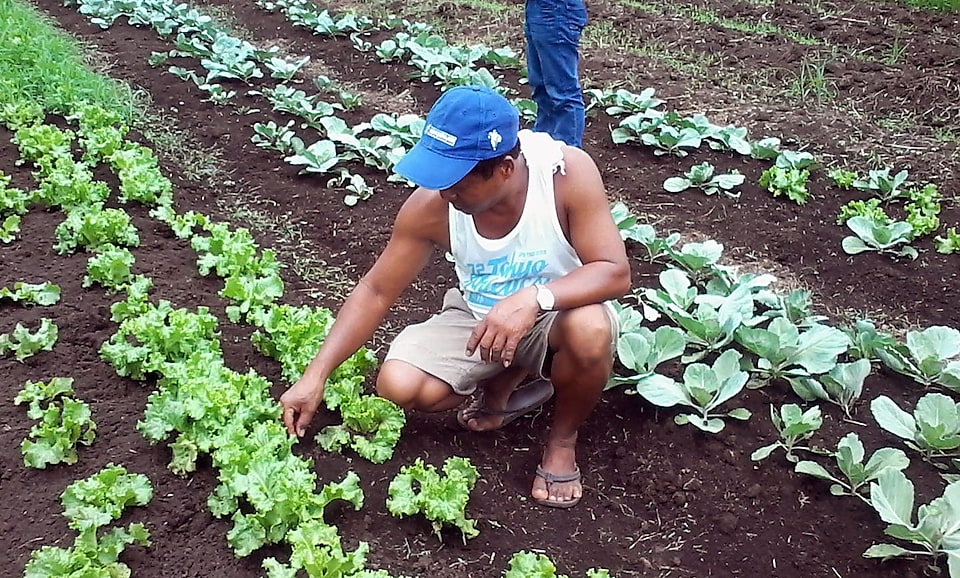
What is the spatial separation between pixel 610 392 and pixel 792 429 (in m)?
0.73

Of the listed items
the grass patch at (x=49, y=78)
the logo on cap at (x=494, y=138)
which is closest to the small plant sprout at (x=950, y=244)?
the logo on cap at (x=494, y=138)

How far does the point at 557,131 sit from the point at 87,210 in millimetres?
2562

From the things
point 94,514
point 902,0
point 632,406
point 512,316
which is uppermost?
point 512,316

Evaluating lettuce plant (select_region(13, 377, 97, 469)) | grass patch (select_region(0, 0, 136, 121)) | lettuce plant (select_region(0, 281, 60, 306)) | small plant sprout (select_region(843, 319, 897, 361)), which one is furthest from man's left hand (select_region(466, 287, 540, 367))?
grass patch (select_region(0, 0, 136, 121))

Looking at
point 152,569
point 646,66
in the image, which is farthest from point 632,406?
point 646,66

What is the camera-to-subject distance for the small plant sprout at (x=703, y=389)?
3248 mm

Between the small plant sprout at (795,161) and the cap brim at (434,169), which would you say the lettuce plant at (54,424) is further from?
the small plant sprout at (795,161)

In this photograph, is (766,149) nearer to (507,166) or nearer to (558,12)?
(558,12)

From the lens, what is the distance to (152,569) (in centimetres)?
273

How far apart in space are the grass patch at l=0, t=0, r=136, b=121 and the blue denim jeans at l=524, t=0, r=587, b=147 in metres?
2.98

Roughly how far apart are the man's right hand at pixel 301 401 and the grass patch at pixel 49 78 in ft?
13.4

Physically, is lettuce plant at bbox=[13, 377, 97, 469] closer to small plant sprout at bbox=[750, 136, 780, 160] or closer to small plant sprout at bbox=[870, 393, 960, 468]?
small plant sprout at bbox=[870, 393, 960, 468]

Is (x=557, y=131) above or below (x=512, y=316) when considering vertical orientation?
below

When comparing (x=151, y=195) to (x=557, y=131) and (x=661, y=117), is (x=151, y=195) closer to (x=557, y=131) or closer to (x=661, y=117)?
(x=557, y=131)
